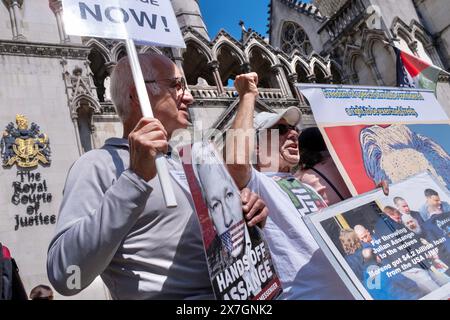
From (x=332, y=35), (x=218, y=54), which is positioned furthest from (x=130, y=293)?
(x=332, y=35)

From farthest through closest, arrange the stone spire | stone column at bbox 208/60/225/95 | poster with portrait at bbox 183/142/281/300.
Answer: the stone spire, stone column at bbox 208/60/225/95, poster with portrait at bbox 183/142/281/300

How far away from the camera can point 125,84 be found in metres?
2.25

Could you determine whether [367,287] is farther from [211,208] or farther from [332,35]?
[332,35]

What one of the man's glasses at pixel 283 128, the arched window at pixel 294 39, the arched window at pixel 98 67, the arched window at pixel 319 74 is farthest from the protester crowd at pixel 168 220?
the arched window at pixel 294 39

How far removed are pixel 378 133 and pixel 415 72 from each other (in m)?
2.51

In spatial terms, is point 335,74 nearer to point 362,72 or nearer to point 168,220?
point 362,72

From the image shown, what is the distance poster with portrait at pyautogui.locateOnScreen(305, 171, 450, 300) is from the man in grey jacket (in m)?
0.59

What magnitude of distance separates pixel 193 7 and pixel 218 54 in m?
6.73

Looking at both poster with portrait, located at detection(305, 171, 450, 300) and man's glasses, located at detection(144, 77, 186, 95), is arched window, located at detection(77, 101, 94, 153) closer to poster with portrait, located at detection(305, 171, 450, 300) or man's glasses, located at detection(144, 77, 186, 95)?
man's glasses, located at detection(144, 77, 186, 95)

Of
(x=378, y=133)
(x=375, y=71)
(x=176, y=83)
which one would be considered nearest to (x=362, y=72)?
(x=375, y=71)

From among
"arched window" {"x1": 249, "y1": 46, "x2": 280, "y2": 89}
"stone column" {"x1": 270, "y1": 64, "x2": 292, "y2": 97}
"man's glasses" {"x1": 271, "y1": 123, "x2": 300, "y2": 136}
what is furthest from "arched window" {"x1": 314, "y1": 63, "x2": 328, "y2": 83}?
"man's glasses" {"x1": 271, "y1": 123, "x2": 300, "y2": 136}

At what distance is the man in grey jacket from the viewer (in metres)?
1.68

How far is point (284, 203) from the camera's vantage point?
2609mm
